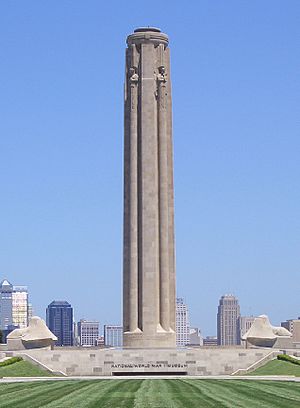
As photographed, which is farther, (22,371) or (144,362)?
(144,362)

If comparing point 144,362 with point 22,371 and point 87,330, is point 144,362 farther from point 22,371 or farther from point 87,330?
point 87,330

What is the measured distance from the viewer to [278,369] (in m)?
47.7

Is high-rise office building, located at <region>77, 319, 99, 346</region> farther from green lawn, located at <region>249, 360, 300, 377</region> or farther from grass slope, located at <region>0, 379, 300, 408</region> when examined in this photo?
grass slope, located at <region>0, 379, 300, 408</region>

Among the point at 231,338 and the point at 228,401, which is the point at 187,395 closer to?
the point at 228,401

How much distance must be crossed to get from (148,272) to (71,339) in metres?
120

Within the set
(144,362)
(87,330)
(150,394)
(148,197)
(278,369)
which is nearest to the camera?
(150,394)

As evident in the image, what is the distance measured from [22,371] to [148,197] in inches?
678

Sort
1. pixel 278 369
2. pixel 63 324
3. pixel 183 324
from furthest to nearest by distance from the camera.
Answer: pixel 63 324 → pixel 183 324 → pixel 278 369

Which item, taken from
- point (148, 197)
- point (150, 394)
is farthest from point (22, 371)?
point (150, 394)

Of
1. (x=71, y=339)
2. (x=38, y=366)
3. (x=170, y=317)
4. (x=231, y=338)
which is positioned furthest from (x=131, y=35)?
(x=71, y=339)

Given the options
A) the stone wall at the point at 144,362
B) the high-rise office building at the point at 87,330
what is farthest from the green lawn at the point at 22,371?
the high-rise office building at the point at 87,330

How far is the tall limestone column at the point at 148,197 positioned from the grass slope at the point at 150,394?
873 inches

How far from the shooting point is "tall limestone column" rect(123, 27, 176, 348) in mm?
60875

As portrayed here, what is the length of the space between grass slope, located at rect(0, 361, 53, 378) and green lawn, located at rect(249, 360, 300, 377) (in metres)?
10.4
